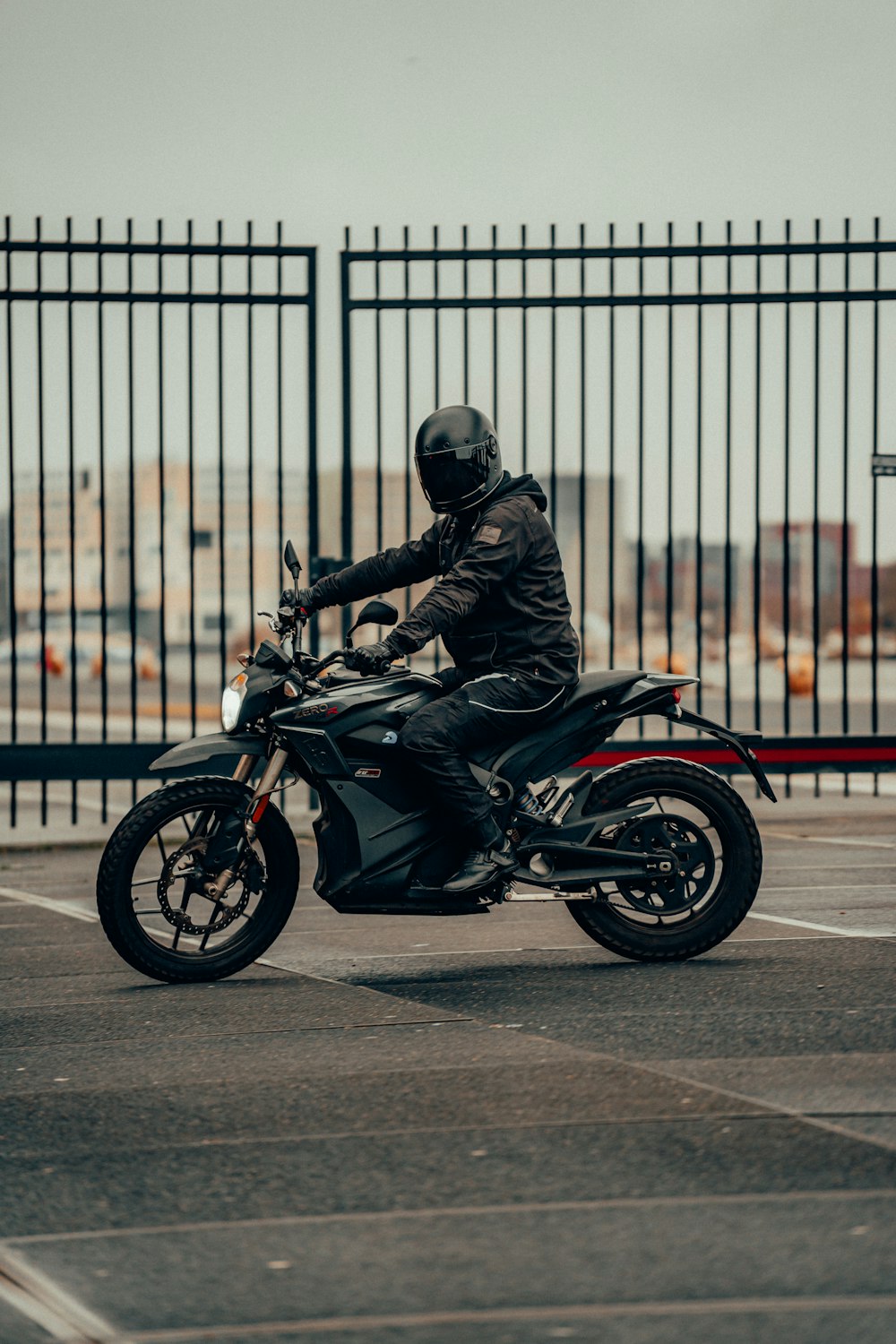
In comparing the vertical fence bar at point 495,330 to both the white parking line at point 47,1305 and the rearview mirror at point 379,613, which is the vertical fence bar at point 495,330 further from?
the white parking line at point 47,1305

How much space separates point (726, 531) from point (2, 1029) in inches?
210

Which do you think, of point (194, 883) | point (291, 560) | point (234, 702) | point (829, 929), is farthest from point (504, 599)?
point (829, 929)

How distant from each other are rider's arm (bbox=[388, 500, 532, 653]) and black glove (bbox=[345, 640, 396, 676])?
0.04 meters

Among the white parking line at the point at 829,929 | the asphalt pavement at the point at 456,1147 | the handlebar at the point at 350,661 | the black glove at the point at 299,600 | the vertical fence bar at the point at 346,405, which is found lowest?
the asphalt pavement at the point at 456,1147

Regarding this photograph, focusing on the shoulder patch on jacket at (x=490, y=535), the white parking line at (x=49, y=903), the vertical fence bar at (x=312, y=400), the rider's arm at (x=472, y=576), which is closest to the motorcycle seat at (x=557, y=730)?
the rider's arm at (x=472, y=576)

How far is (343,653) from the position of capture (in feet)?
17.9

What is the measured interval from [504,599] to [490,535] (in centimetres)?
24

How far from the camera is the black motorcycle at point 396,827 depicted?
5465 millimetres

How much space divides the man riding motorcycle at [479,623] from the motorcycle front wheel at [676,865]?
0.36 m

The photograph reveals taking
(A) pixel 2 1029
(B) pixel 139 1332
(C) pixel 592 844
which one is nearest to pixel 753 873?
(C) pixel 592 844

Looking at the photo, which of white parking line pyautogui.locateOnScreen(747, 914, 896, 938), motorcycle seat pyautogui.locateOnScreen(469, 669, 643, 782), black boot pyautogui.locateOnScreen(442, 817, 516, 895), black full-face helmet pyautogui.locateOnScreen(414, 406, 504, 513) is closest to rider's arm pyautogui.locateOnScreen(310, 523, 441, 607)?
black full-face helmet pyautogui.locateOnScreen(414, 406, 504, 513)

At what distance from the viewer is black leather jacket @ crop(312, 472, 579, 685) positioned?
5.54 m

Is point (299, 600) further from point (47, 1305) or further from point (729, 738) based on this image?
point (47, 1305)

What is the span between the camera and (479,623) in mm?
5773
